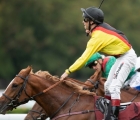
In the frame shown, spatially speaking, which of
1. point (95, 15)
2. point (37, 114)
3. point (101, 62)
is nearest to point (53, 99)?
point (95, 15)

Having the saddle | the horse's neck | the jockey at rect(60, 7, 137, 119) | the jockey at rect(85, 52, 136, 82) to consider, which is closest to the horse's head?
the horse's neck

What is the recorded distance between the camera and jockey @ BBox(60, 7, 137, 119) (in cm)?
848

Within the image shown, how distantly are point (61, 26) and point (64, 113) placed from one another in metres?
39.0

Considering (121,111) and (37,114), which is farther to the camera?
(37,114)

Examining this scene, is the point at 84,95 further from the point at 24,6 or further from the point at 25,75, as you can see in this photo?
the point at 24,6

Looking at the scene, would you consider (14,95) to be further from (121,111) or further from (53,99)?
(121,111)

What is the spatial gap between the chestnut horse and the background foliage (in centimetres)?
3446

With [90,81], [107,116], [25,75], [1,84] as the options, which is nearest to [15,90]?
[25,75]

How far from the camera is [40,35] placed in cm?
4719

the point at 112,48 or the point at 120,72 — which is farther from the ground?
the point at 112,48

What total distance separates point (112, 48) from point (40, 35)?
38730 millimetres

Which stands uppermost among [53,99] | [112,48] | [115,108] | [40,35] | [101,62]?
[112,48]

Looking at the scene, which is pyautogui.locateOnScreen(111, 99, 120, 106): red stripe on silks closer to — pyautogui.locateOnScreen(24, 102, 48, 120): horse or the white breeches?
the white breeches

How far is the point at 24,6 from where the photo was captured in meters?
47.0
